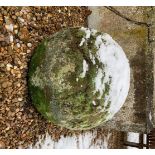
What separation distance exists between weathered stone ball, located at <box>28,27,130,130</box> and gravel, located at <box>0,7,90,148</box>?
6.8 inches

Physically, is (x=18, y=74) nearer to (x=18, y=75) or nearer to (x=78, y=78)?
(x=18, y=75)

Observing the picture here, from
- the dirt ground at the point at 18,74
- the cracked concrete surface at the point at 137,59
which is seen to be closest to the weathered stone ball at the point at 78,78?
the dirt ground at the point at 18,74

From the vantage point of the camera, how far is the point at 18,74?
462 cm

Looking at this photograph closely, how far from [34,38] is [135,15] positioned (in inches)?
A: 57.7

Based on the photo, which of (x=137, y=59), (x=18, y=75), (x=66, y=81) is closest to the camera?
(x=66, y=81)

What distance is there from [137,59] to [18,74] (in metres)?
1.69

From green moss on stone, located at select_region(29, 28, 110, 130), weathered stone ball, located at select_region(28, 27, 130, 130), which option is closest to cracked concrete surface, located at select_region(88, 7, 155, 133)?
weathered stone ball, located at select_region(28, 27, 130, 130)

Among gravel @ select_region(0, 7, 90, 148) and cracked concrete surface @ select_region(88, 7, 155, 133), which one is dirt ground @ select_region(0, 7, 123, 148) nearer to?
gravel @ select_region(0, 7, 90, 148)

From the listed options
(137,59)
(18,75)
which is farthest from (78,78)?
(137,59)

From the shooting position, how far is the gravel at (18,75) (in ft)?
14.8

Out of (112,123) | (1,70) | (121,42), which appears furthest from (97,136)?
(1,70)

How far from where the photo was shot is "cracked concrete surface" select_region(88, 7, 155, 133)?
214 inches

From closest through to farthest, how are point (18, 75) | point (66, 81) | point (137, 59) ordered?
point (66, 81), point (18, 75), point (137, 59)

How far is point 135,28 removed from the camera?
18.3ft
